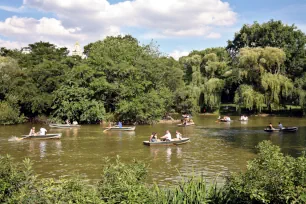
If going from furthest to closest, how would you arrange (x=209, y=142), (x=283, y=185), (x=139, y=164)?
(x=209, y=142) < (x=139, y=164) < (x=283, y=185)

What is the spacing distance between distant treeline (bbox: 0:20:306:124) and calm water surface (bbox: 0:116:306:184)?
27.0 feet

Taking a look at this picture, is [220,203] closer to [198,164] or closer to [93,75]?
[198,164]

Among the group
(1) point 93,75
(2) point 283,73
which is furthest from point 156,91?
(2) point 283,73

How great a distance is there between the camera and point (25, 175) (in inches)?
290

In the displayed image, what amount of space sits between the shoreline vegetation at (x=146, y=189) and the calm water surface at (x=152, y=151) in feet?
21.1

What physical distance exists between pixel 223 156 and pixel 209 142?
566 cm

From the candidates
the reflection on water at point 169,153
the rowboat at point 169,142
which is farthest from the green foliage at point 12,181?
the rowboat at point 169,142

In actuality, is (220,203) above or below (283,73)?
below

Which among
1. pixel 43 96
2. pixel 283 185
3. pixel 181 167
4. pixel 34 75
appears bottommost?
pixel 181 167

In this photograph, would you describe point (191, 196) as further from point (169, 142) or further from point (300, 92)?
point (300, 92)

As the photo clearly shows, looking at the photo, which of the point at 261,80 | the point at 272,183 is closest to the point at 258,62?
the point at 261,80

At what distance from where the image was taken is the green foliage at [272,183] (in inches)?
265

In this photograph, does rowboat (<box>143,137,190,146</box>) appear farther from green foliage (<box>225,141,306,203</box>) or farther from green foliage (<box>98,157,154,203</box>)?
green foliage (<box>225,141,306,203</box>)

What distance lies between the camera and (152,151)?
2319cm
